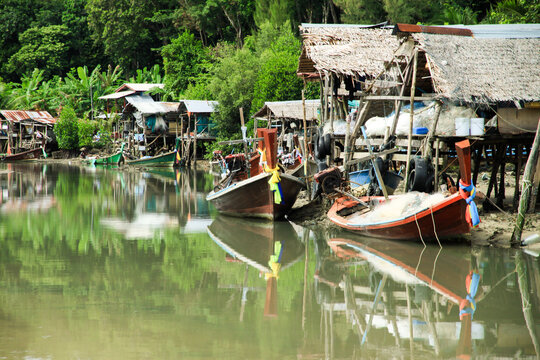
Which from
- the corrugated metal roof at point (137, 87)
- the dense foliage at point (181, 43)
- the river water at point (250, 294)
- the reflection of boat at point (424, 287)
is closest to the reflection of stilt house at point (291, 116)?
the dense foliage at point (181, 43)

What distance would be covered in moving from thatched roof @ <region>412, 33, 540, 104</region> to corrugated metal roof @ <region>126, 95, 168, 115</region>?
77.8ft

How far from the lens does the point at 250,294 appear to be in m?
8.21

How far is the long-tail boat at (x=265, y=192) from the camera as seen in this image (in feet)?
41.9

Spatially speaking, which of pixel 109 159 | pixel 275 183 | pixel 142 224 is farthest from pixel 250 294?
pixel 109 159

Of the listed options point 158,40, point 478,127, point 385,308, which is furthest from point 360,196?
point 158,40

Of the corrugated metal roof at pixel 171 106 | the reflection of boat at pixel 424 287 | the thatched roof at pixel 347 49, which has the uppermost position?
the thatched roof at pixel 347 49

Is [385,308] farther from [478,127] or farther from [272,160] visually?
[272,160]

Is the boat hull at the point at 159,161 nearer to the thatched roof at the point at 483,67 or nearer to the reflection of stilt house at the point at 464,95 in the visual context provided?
the reflection of stilt house at the point at 464,95

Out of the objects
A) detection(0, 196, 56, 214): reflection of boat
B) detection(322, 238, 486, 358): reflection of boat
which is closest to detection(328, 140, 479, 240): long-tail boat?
detection(322, 238, 486, 358): reflection of boat

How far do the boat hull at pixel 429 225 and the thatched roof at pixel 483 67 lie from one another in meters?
1.91

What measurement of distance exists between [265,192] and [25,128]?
30.5m

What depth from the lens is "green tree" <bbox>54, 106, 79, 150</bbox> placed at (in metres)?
36.3

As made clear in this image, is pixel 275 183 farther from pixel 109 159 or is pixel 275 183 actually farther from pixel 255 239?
pixel 109 159

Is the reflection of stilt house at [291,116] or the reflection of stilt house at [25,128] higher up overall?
the reflection of stilt house at [291,116]
